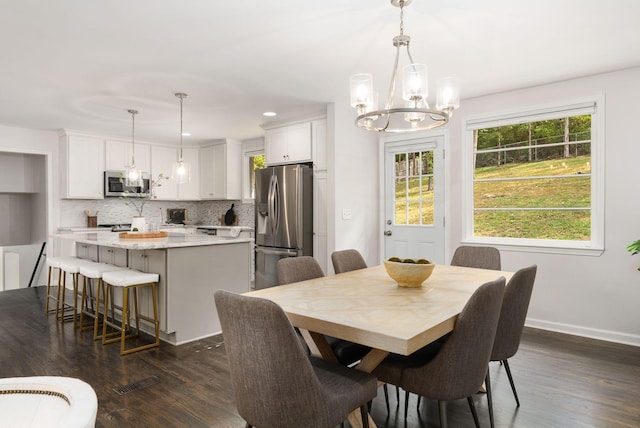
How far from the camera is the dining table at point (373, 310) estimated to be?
1469 millimetres

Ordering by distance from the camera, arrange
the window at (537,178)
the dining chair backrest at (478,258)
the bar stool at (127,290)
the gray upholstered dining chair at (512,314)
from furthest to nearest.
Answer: the window at (537,178), the bar stool at (127,290), the dining chair backrest at (478,258), the gray upholstered dining chair at (512,314)

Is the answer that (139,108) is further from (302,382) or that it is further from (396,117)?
(302,382)

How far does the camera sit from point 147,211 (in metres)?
7.19

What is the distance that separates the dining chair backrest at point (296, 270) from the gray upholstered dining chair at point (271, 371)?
101cm

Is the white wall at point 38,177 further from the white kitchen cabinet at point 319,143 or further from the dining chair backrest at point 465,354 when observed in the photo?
the dining chair backrest at point 465,354

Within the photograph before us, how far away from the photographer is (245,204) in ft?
22.7

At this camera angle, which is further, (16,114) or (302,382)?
(16,114)

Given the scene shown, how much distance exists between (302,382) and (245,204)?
573 cm

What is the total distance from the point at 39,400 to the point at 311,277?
1832 millimetres

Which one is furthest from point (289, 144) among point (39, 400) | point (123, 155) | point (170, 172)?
point (39, 400)

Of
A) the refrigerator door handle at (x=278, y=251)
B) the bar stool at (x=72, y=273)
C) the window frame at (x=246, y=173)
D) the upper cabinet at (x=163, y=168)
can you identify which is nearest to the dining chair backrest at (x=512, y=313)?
the refrigerator door handle at (x=278, y=251)

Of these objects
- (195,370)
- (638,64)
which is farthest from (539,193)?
(195,370)

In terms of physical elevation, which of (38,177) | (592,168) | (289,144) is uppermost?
(289,144)

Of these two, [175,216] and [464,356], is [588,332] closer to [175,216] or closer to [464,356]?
[464,356]
